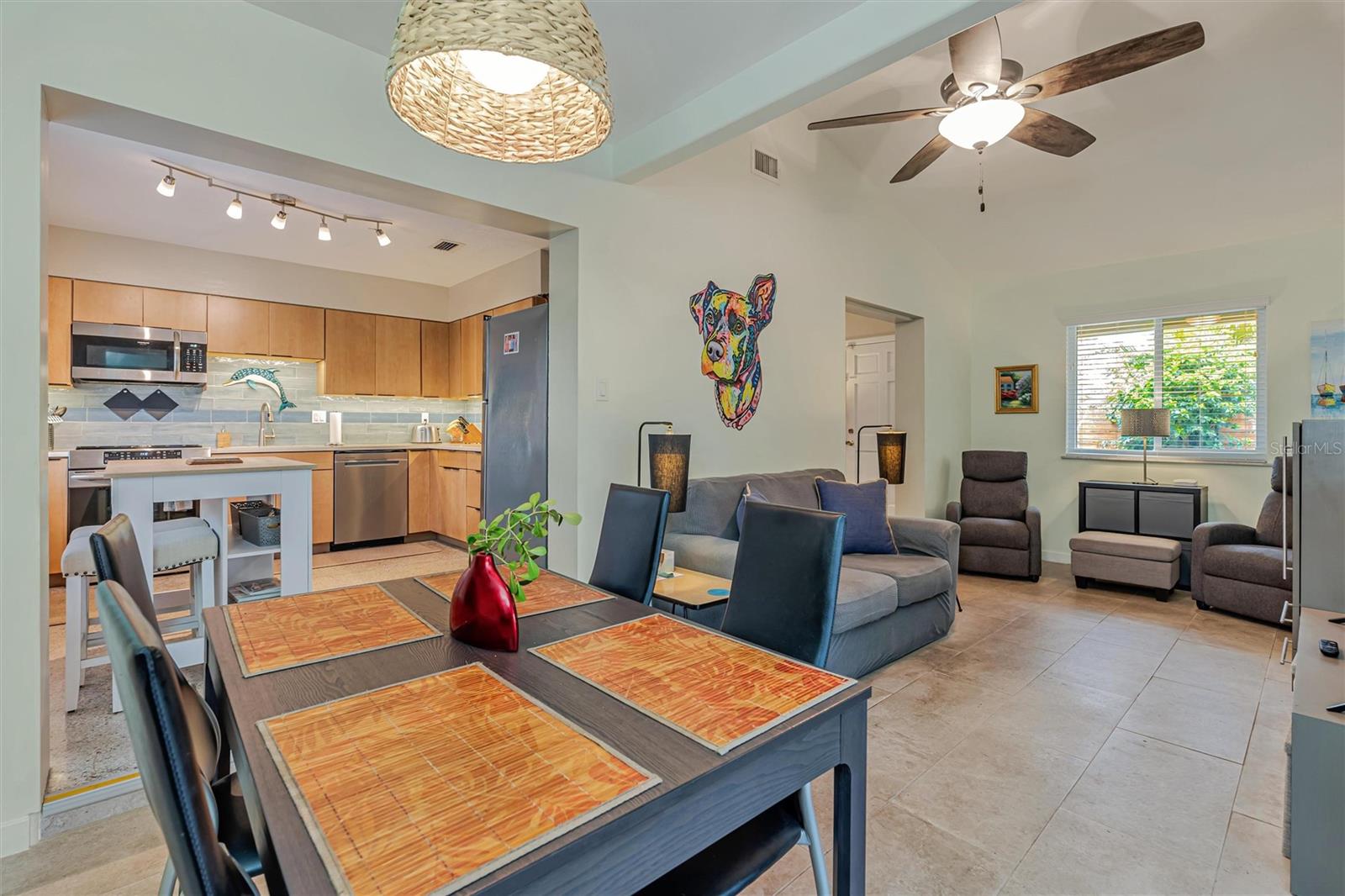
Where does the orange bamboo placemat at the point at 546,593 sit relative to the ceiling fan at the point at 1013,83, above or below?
below

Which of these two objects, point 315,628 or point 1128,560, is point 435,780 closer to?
point 315,628

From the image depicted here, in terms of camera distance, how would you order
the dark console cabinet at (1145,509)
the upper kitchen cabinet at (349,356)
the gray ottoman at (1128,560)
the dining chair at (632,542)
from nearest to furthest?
the dining chair at (632,542) → the gray ottoman at (1128,560) → the dark console cabinet at (1145,509) → the upper kitchen cabinet at (349,356)

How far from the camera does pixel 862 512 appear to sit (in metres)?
3.73

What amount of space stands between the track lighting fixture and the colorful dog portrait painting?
254 centimetres

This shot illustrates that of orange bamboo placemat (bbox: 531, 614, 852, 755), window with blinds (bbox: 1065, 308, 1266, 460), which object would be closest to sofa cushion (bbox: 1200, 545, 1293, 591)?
window with blinds (bbox: 1065, 308, 1266, 460)

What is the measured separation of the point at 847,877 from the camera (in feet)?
3.98

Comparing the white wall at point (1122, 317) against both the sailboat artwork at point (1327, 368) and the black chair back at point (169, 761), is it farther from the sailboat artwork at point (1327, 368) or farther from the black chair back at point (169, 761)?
the black chair back at point (169, 761)

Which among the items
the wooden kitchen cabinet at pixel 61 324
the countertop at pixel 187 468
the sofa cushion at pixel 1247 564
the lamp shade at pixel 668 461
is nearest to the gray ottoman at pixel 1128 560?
the sofa cushion at pixel 1247 564

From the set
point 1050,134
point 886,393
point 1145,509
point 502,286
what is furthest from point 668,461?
point 886,393

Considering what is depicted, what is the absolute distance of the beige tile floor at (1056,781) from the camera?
170 centimetres

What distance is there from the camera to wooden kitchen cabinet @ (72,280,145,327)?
4535 millimetres

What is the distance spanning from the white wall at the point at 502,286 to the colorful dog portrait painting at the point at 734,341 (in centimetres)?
170

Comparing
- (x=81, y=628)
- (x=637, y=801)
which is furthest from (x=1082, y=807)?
(x=81, y=628)

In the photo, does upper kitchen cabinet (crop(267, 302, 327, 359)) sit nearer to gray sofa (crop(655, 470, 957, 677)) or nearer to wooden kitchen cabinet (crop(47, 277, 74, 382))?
wooden kitchen cabinet (crop(47, 277, 74, 382))
